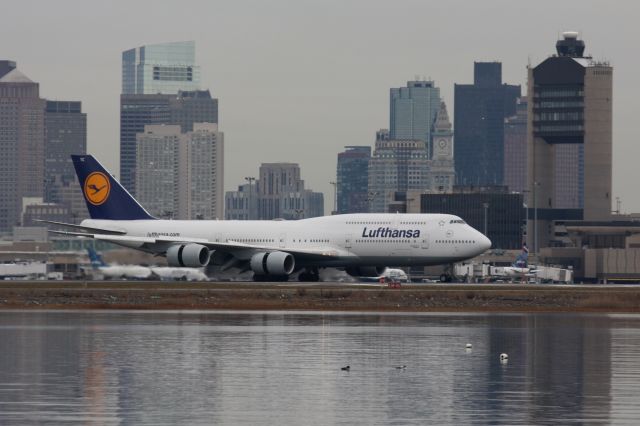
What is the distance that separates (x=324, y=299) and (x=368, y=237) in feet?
107

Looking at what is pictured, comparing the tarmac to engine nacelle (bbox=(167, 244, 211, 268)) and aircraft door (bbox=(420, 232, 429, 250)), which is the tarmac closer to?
aircraft door (bbox=(420, 232, 429, 250))

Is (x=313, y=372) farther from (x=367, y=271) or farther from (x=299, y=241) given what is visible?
(x=367, y=271)

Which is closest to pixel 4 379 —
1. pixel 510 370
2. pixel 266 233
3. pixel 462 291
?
pixel 510 370

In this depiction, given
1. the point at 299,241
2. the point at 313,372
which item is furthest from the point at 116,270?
the point at 313,372

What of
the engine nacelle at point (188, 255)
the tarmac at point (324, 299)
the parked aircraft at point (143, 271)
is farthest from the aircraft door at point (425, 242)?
the parked aircraft at point (143, 271)

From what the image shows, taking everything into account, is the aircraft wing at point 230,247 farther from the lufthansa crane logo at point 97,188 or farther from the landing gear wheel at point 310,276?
the lufthansa crane logo at point 97,188

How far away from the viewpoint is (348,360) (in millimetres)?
43812

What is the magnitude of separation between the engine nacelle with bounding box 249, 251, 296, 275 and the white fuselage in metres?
1.76

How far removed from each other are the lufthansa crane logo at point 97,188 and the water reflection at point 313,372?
65.4m

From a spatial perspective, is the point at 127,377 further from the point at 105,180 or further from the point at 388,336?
the point at 105,180

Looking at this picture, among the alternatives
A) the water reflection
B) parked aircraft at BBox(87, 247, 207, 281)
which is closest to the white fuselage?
parked aircraft at BBox(87, 247, 207, 281)

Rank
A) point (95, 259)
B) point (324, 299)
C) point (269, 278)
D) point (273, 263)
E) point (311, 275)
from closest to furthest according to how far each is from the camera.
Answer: point (324, 299)
point (95, 259)
point (273, 263)
point (269, 278)
point (311, 275)

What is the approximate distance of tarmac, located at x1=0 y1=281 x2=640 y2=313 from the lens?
76.8 metres

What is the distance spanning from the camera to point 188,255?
11619 centimetres
